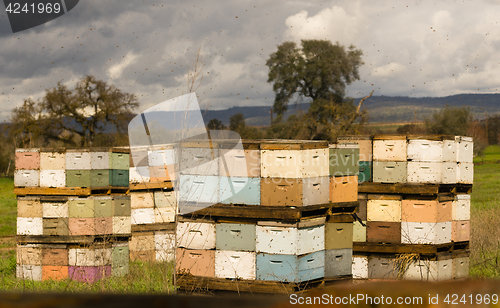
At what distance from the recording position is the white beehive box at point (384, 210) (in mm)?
7312

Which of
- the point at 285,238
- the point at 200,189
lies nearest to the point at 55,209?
the point at 200,189

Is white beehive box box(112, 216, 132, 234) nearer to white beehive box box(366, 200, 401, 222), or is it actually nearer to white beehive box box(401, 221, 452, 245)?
white beehive box box(366, 200, 401, 222)

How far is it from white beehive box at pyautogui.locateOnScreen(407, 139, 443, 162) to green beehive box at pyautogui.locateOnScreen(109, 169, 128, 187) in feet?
21.6

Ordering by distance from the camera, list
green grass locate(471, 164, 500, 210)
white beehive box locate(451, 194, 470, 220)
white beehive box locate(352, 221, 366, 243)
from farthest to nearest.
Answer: green grass locate(471, 164, 500, 210) → white beehive box locate(451, 194, 470, 220) → white beehive box locate(352, 221, 366, 243)

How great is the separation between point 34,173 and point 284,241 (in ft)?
21.2

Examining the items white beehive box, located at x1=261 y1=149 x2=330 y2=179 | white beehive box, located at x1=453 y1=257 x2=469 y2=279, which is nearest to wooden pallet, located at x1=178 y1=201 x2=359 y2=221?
white beehive box, located at x1=261 y1=149 x2=330 y2=179

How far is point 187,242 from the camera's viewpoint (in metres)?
5.93

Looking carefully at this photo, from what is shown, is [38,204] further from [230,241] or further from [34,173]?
[230,241]

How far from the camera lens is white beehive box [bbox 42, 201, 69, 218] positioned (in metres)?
8.48

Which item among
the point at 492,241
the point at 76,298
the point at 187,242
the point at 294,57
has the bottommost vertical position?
the point at 492,241

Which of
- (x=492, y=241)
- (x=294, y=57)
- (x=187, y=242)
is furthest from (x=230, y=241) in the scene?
(x=294, y=57)

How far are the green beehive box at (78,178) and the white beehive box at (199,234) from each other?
3791 mm

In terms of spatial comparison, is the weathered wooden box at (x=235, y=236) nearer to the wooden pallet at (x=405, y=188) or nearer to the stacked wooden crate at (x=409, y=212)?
the stacked wooden crate at (x=409, y=212)

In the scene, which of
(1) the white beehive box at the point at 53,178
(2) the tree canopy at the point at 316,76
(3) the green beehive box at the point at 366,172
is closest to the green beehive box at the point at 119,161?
(1) the white beehive box at the point at 53,178
